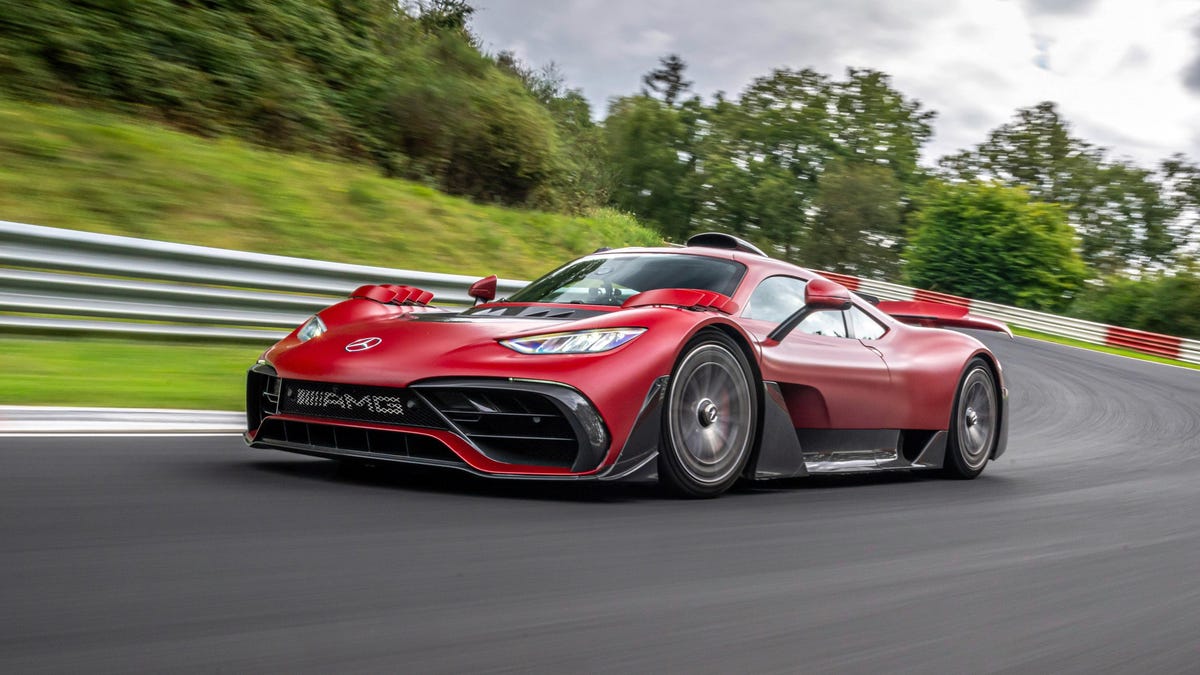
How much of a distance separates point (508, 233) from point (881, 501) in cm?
918

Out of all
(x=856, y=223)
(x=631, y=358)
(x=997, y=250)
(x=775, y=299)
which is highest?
(x=856, y=223)

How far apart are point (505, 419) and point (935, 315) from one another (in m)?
3.77

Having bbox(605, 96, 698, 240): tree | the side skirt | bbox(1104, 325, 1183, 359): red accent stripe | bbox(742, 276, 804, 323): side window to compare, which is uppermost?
bbox(605, 96, 698, 240): tree

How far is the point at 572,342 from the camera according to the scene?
457 cm

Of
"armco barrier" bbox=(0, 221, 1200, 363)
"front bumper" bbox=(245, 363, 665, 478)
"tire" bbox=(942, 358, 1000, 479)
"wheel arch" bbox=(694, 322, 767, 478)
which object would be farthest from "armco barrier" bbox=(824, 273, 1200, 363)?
"front bumper" bbox=(245, 363, 665, 478)

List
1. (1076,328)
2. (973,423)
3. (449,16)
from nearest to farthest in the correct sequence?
(973,423) → (449,16) → (1076,328)

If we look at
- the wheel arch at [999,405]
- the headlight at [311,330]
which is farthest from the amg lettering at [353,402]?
the wheel arch at [999,405]

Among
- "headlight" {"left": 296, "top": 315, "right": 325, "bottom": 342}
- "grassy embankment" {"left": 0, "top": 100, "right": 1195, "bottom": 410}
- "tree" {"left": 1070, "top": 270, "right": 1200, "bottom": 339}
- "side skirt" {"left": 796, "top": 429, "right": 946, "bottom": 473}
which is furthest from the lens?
"tree" {"left": 1070, "top": 270, "right": 1200, "bottom": 339}

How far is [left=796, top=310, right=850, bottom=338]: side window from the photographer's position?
5.76 metres

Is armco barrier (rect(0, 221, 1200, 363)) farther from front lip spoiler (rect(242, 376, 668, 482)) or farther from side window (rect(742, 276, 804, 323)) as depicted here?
side window (rect(742, 276, 804, 323))

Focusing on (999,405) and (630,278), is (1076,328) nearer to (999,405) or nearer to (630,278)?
(999,405)

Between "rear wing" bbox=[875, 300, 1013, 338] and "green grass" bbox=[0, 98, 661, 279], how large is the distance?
19.6 ft

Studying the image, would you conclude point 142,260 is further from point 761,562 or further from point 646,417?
point 761,562

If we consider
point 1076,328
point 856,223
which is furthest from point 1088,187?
point 1076,328
